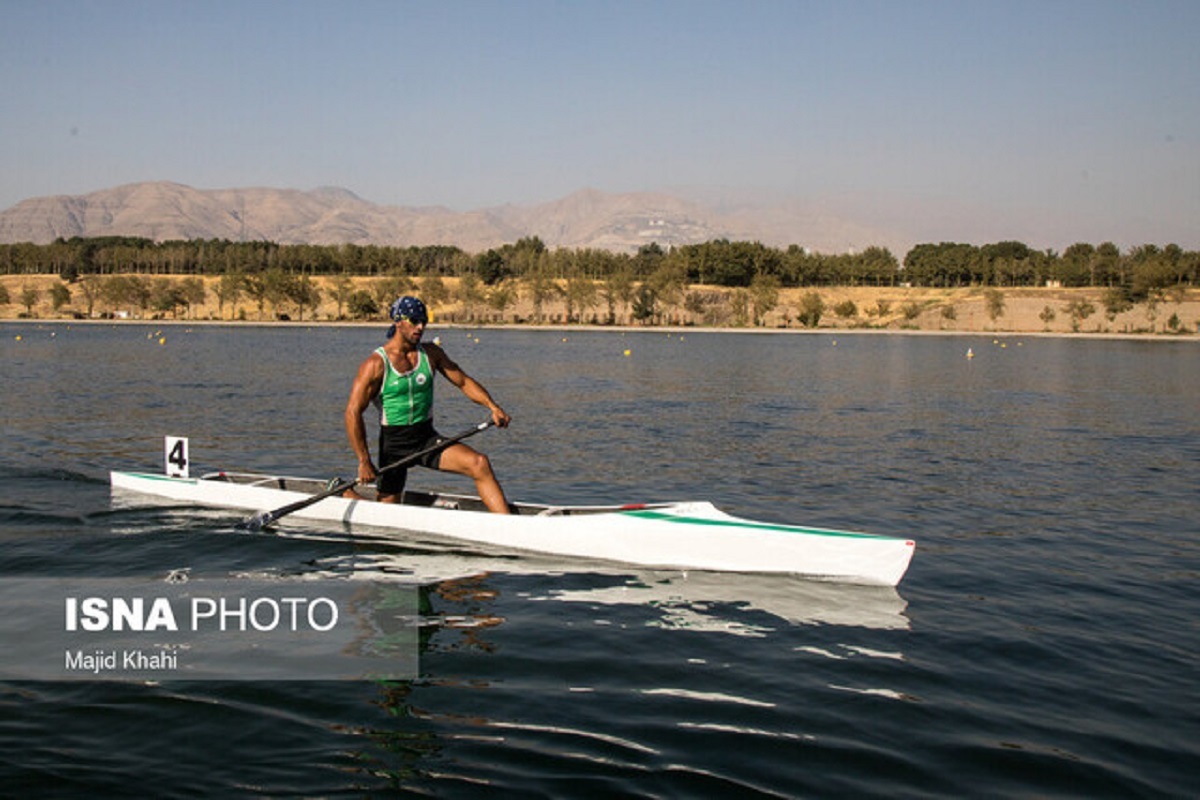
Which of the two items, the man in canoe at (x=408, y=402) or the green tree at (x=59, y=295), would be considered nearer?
the man in canoe at (x=408, y=402)

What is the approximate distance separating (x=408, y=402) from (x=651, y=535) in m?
3.82

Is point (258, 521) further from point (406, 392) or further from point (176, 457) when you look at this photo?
point (176, 457)

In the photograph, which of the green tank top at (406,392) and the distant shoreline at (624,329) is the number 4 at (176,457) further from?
the distant shoreline at (624,329)

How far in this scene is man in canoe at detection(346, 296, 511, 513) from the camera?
1304 cm

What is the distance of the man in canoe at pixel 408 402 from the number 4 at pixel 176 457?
5.19 m

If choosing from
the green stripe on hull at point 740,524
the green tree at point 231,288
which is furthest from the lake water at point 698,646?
the green tree at point 231,288

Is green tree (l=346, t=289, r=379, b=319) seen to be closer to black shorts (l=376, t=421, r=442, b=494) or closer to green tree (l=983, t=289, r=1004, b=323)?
green tree (l=983, t=289, r=1004, b=323)

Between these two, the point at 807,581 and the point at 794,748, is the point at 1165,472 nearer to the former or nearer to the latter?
the point at 807,581

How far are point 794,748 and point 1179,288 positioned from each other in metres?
166

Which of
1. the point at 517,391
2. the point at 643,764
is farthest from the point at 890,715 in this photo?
the point at 517,391

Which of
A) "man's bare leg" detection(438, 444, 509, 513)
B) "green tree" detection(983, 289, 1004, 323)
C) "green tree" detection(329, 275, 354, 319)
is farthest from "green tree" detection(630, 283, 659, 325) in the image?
"man's bare leg" detection(438, 444, 509, 513)

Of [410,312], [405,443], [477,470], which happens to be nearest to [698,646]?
[477,470]

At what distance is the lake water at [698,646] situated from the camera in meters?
7.28

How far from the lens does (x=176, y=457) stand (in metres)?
17.2
